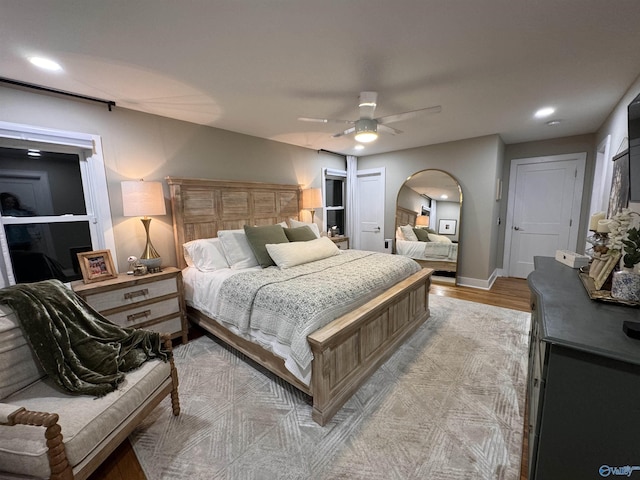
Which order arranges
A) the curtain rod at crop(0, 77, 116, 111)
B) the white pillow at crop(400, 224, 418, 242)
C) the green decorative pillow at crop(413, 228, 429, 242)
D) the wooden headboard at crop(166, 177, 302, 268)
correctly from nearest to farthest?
1. the curtain rod at crop(0, 77, 116, 111)
2. the wooden headboard at crop(166, 177, 302, 268)
3. the green decorative pillow at crop(413, 228, 429, 242)
4. the white pillow at crop(400, 224, 418, 242)

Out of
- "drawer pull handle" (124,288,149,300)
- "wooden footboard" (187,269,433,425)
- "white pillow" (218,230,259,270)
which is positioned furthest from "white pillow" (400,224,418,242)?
"drawer pull handle" (124,288,149,300)

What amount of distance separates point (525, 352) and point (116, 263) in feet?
13.5

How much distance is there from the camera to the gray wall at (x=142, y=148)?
227 cm

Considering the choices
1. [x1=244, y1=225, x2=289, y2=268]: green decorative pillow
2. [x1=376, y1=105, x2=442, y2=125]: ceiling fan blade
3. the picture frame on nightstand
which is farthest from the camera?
[x1=244, y1=225, x2=289, y2=268]: green decorative pillow

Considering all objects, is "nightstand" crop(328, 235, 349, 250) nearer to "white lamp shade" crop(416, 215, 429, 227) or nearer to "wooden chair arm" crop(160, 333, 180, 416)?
"white lamp shade" crop(416, 215, 429, 227)

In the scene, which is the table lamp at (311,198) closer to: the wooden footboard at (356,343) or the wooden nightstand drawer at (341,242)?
the wooden nightstand drawer at (341,242)

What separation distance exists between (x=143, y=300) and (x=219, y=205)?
1406 millimetres

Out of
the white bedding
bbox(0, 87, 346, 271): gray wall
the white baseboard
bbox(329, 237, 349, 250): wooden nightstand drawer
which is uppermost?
bbox(0, 87, 346, 271): gray wall

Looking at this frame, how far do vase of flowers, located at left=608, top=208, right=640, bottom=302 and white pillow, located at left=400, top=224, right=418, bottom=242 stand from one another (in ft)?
11.9

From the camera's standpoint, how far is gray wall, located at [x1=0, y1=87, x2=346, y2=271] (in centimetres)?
227

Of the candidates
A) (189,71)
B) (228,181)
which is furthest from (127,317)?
(189,71)

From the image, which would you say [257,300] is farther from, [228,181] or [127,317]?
[228,181]

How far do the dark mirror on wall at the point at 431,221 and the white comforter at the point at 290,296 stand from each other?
1.95 meters

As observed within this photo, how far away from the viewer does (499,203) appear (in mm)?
4738
